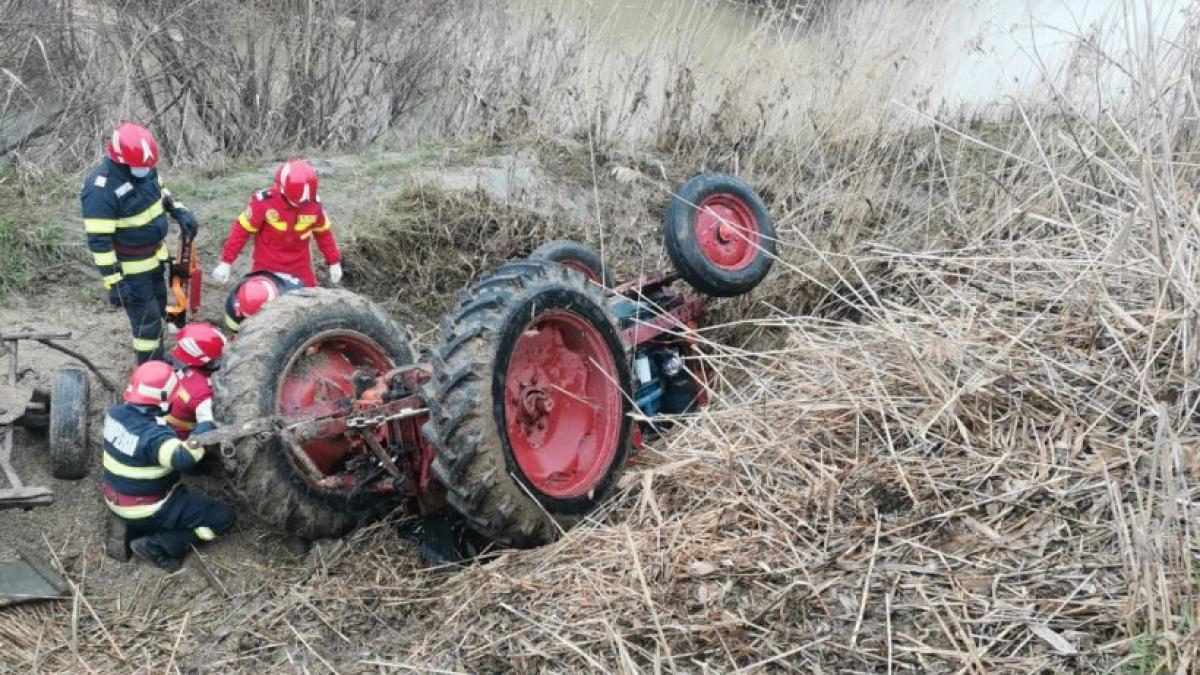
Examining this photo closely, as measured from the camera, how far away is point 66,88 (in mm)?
8711

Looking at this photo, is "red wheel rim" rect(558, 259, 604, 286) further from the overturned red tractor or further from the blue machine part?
the overturned red tractor

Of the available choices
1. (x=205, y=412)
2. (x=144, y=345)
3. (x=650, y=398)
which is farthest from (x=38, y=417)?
(x=650, y=398)

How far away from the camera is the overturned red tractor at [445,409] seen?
3488 mm

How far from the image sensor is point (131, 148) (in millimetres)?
5137

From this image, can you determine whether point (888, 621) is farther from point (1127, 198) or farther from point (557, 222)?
point (557, 222)

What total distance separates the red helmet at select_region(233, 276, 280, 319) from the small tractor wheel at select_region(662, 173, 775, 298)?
2.18 m

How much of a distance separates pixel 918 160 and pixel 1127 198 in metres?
2.77

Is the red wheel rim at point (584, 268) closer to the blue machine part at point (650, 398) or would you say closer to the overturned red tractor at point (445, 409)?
the blue machine part at point (650, 398)

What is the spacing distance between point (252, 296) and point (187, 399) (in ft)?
3.36

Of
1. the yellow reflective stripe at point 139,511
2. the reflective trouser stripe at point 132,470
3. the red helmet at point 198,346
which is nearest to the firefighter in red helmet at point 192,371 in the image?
the red helmet at point 198,346

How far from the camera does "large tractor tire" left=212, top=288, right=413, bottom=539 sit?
13.0ft

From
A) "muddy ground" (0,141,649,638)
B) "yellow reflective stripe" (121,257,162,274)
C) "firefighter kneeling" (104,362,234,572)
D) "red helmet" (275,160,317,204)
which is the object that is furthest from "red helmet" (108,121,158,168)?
"firefighter kneeling" (104,362,234,572)

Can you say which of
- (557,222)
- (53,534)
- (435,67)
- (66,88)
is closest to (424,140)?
(435,67)

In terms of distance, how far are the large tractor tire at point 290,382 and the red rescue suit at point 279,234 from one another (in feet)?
4.28
